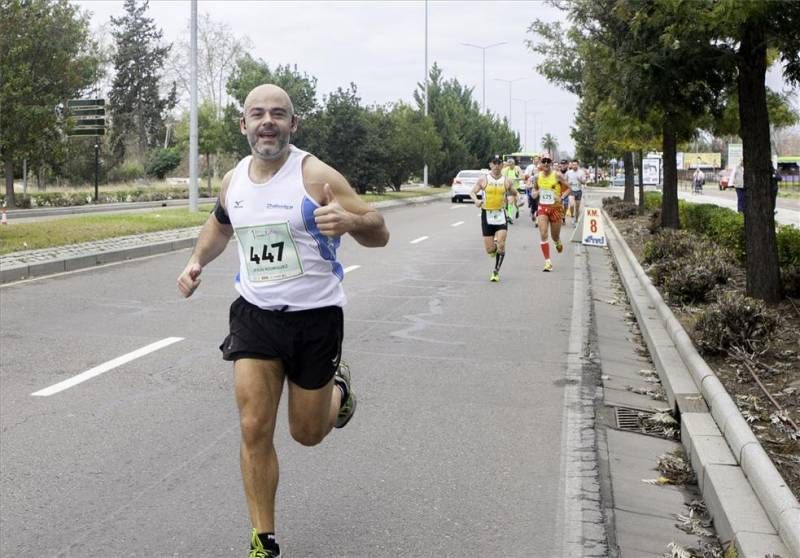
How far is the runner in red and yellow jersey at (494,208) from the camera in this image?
50.2 ft

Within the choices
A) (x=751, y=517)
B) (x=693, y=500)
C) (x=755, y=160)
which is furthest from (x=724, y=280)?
(x=751, y=517)

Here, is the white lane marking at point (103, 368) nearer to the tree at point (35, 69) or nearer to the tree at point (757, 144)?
the tree at point (757, 144)

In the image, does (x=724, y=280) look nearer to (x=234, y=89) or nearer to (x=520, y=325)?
(x=520, y=325)

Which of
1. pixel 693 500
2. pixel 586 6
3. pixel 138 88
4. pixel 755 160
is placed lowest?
pixel 693 500

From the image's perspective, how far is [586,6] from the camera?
17234mm

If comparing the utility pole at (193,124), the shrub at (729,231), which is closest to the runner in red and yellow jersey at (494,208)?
the shrub at (729,231)

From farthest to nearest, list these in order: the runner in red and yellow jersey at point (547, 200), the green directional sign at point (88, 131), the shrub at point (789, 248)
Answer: the green directional sign at point (88, 131) < the runner in red and yellow jersey at point (547, 200) < the shrub at point (789, 248)

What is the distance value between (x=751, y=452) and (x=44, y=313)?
8.57 meters

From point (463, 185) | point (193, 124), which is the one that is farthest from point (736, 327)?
point (463, 185)

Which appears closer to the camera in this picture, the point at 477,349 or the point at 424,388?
the point at 424,388

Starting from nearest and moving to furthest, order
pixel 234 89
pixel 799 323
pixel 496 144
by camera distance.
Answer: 1. pixel 799 323
2. pixel 234 89
3. pixel 496 144

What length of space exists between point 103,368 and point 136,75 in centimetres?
8084

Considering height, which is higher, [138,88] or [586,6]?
[138,88]

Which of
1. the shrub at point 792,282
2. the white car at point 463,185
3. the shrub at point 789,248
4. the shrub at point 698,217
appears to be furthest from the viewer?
the white car at point 463,185
